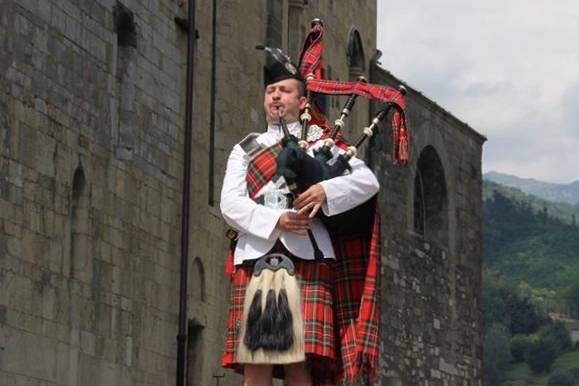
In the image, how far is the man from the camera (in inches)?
398

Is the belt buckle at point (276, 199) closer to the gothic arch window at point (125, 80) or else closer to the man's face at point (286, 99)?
the man's face at point (286, 99)

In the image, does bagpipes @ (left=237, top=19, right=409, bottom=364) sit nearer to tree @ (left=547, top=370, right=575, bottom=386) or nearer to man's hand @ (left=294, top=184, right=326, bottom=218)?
man's hand @ (left=294, top=184, right=326, bottom=218)

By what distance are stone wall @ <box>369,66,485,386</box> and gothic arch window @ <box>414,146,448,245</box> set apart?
17 mm

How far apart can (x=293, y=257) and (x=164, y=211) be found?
11426 mm

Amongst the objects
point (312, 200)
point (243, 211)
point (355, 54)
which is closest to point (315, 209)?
point (312, 200)

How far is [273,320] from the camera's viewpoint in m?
10.1

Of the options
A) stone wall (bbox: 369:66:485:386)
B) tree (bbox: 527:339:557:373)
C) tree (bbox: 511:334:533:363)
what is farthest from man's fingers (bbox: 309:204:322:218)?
tree (bbox: 511:334:533:363)

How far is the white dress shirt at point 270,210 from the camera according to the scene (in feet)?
33.2

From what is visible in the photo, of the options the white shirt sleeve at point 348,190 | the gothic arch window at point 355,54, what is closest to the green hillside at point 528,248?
the gothic arch window at point 355,54

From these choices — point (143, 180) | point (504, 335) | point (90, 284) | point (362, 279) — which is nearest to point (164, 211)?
point (143, 180)

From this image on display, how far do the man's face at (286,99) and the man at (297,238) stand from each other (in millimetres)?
197

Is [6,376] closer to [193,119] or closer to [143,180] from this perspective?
[143,180]

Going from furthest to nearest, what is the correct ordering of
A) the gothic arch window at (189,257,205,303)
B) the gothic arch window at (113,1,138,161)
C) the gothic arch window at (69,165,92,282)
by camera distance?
the gothic arch window at (189,257,205,303) → the gothic arch window at (113,1,138,161) → the gothic arch window at (69,165,92,282)

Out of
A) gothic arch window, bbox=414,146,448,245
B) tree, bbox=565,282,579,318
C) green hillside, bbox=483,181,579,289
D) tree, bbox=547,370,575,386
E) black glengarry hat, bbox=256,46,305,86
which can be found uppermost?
green hillside, bbox=483,181,579,289
